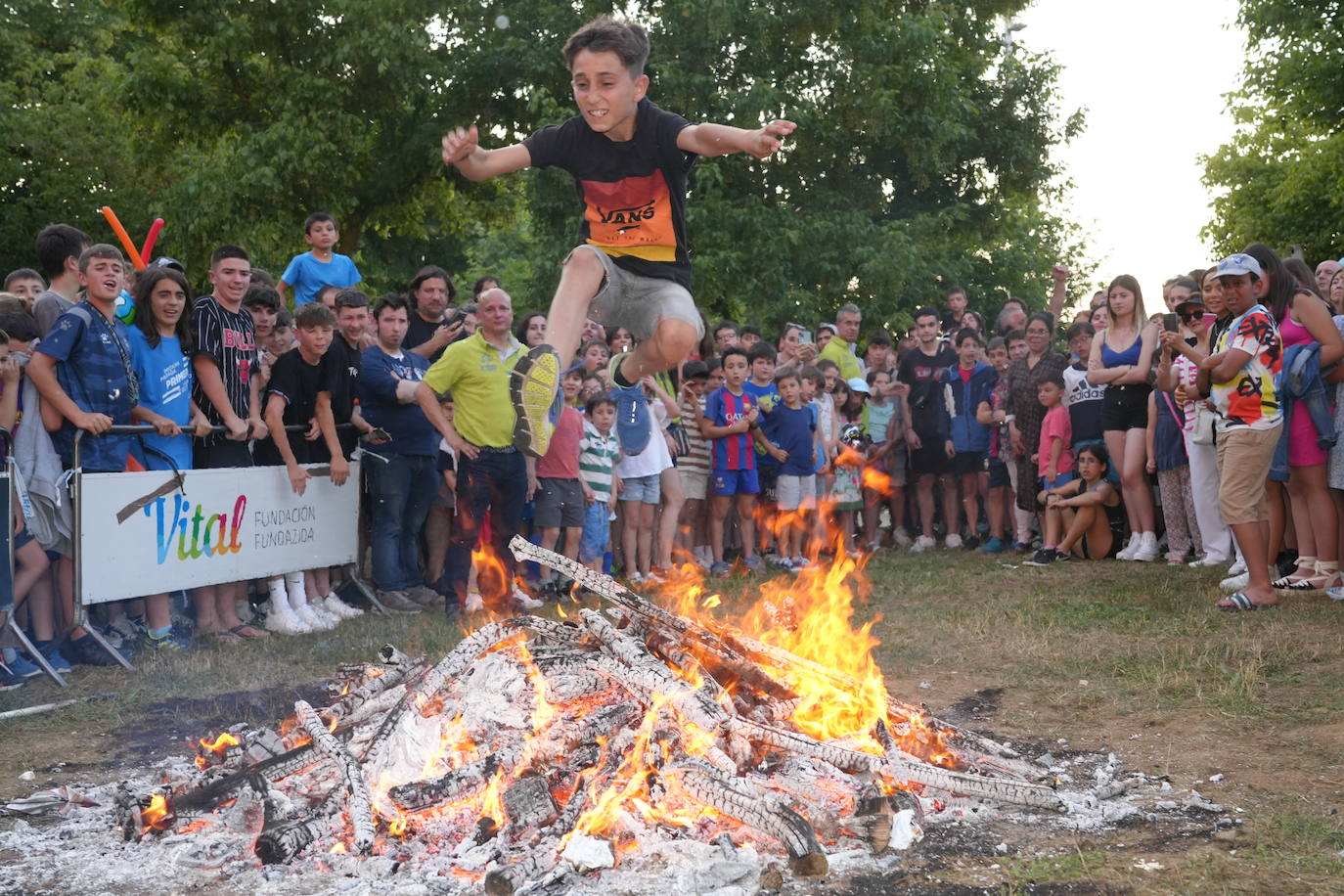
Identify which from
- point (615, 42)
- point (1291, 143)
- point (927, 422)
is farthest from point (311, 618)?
point (1291, 143)

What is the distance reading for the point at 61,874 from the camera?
3.75 m

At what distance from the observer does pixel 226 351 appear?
784cm

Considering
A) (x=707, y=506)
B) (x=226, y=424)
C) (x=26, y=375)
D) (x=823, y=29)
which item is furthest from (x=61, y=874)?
(x=823, y=29)

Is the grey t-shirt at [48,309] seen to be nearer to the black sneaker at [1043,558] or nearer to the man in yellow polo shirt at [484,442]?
the man in yellow polo shirt at [484,442]

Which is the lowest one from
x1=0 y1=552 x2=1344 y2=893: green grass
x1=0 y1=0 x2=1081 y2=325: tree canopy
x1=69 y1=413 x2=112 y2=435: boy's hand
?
x1=0 y1=552 x2=1344 y2=893: green grass

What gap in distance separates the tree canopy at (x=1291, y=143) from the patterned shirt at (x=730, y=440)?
21357 millimetres

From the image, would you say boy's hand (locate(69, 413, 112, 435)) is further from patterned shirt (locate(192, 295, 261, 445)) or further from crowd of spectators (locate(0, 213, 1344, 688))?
patterned shirt (locate(192, 295, 261, 445))

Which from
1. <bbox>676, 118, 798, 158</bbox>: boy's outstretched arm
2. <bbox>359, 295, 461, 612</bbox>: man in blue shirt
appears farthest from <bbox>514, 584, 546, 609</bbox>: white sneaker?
<bbox>676, 118, 798, 158</bbox>: boy's outstretched arm

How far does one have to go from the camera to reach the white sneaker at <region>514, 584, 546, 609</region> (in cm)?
857

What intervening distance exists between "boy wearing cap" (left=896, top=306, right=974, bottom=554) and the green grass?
2.94 m

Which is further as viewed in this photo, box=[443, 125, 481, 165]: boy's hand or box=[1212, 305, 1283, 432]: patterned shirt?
box=[1212, 305, 1283, 432]: patterned shirt

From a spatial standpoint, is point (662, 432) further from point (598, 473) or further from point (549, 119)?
point (549, 119)

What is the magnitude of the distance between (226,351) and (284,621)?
1.78m

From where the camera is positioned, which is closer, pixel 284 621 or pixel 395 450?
pixel 284 621
